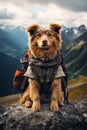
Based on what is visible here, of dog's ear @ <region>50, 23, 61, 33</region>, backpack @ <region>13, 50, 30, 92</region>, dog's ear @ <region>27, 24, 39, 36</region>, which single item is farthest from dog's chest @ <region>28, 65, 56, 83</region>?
dog's ear @ <region>50, 23, 61, 33</region>

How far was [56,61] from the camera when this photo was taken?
59.2 ft

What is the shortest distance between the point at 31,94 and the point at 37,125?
5.21 feet

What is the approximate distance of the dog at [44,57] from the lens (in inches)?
685

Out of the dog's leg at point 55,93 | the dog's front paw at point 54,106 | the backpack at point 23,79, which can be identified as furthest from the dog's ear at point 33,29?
the dog's front paw at point 54,106

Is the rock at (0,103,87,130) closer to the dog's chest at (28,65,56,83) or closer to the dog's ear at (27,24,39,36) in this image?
the dog's chest at (28,65,56,83)

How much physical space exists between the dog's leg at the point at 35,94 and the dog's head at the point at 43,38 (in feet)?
4.70

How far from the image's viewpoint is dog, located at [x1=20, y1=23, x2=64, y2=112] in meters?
17.4

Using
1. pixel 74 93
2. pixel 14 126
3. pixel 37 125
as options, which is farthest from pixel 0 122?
pixel 74 93

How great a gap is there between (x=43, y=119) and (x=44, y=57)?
9.44 feet

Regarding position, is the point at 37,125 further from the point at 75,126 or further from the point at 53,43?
the point at 53,43

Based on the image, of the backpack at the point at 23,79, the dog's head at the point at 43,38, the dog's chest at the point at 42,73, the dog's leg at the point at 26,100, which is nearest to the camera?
the dog's head at the point at 43,38

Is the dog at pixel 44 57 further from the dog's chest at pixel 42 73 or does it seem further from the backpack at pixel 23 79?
the backpack at pixel 23 79

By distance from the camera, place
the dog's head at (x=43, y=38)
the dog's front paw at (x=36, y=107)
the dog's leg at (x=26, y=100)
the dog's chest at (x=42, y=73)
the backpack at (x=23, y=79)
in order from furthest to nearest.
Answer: the backpack at (x=23, y=79) → the dog's leg at (x=26, y=100) → the dog's front paw at (x=36, y=107) → the dog's chest at (x=42, y=73) → the dog's head at (x=43, y=38)

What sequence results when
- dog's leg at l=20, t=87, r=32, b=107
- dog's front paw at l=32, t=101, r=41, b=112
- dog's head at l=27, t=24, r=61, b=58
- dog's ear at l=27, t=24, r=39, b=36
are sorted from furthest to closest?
dog's leg at l=20, t=87, r=32, b=107 < dog's front paw at l=32, t=101, r=41, b=112 < dog's ear at l=27, t=24, r=39, b=36 < dog's head at l=27, t=24, r=61, b=58
